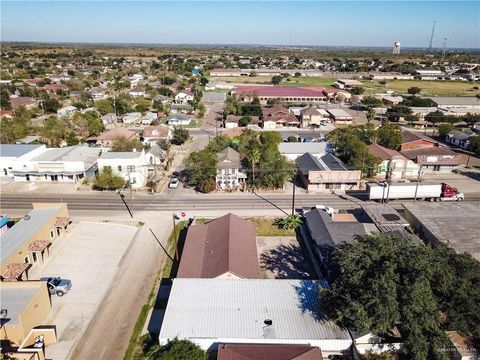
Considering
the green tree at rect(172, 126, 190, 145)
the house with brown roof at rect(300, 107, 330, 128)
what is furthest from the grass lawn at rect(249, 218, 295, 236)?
the house with brown roof at rect(300, 107, 330, 128)

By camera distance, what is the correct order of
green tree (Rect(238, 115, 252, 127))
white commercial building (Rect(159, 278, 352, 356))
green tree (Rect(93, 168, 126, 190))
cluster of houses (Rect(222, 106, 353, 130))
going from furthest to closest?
green tree (Rect(238, 115, 252, 127))
cluster of houses (Rect(222, 106, 353, 130))
green tree (Rect(93, 168, 126, 190))
white commercial building (Rect(159, 278, 352, 356))

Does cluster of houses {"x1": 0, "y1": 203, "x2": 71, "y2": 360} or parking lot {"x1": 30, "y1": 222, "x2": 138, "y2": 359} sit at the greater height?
cluster of houses {"x1": 0, "y1": 203, "x2": 71, "y2": 360}

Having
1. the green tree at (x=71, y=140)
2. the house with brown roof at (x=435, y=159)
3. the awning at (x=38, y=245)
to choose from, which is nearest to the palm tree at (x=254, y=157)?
the house with brown roof at (x=435, y=159)

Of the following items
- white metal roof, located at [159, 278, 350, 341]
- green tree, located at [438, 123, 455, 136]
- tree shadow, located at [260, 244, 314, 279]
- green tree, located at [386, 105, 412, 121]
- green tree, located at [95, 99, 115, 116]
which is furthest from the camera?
green tree, located at [386, 105, 412, 121]

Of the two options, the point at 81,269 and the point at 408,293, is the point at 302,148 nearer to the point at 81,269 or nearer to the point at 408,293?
the point at 81,269

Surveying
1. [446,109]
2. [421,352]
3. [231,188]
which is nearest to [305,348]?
[421,352]

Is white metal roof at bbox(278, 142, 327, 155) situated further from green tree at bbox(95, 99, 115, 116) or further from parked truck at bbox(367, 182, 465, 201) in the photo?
green tree at bbox(95, 99, 115, 116)
